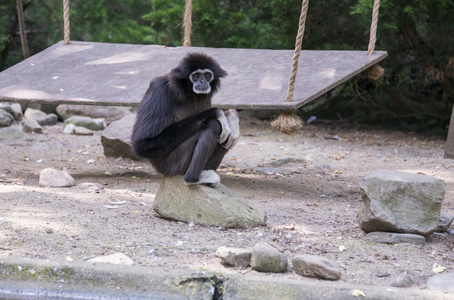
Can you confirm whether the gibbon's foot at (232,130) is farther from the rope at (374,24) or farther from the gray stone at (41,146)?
the gray stone at (41,146)

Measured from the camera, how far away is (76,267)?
11.2ft

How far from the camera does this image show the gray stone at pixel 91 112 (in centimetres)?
1301

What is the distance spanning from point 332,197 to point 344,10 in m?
6.37

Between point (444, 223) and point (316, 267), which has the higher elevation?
point (316, 267)

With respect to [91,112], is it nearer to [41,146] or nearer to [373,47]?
[41,146]

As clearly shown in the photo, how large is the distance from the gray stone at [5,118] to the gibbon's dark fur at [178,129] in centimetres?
718

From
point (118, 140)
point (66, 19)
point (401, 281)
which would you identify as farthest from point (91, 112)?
point (401, 281)

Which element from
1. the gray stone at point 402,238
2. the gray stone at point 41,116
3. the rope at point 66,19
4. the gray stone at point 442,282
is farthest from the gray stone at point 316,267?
the gray stone at point 41,116

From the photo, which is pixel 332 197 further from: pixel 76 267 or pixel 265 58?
pixel 76 267

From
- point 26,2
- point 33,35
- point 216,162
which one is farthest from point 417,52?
point 33,35

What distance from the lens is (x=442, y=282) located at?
3531 millimetres

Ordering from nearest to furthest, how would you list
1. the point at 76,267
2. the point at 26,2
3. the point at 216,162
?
the point at 76,267
the point at 216,162
the point at 26,2

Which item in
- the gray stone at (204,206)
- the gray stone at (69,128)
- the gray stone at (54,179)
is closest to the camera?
the gray stone at (204,206)

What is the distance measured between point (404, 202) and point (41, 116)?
10.1m
